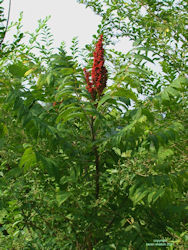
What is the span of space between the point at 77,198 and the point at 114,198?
421 millimetres

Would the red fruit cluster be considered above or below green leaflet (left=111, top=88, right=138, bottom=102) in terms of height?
above

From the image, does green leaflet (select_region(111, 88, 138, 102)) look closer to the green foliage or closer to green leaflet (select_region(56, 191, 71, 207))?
the green foliage

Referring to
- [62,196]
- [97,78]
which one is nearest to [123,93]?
[97,78]

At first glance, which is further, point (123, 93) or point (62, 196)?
point (123, 93)

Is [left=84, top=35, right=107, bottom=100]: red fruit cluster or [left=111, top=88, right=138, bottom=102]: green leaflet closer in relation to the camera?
[left=111, top=88, right=138, bottom=102]: green leaflet

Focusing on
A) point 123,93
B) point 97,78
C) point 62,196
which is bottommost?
point 62,196

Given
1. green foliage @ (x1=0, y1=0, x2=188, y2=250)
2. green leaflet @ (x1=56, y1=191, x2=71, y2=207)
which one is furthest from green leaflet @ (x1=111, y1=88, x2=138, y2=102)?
green leaflet @ (x1=56, y1=191, x2=71, y2=207)

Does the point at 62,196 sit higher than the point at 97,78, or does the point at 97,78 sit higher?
the point at 97,78

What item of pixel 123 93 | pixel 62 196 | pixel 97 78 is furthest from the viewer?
pixel 97 78

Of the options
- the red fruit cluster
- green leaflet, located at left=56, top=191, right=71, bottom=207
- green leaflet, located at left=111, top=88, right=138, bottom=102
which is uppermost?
the red fruit cluster

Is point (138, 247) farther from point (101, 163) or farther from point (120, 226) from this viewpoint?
point (101, 163)

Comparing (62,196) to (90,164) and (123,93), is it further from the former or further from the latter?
(123,93)

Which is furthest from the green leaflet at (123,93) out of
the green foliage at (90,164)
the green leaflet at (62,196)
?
the green leaflet at (62,196)

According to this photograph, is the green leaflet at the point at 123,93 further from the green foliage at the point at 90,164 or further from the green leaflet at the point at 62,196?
the green leaflet at the point at 62,196
